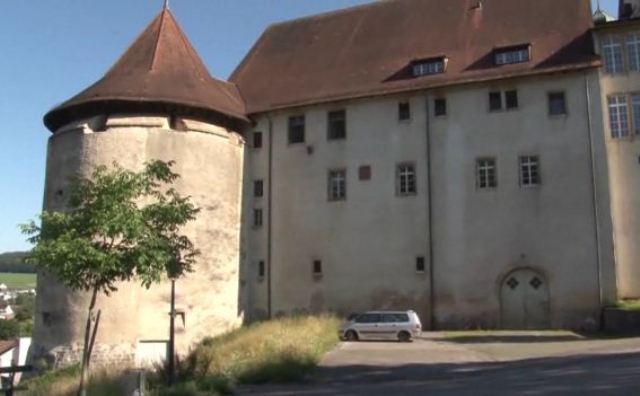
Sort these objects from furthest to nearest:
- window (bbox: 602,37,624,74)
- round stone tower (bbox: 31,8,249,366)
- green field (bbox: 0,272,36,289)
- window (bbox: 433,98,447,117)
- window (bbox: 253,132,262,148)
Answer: green field (bbox: 0,272,36,289), window (bbox: 253,132,262,148), window (bbox: 433,98,447,117), round stone tower (bbox: 31,8,249,366), window (bbox: 602,37,624,74)

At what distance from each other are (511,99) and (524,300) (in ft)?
26.7

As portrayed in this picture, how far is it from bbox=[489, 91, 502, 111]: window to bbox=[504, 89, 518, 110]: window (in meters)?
0.24

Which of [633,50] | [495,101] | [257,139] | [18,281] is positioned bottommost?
[18,281]

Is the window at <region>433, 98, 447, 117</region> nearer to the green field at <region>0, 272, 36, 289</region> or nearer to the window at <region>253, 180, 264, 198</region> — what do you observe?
the window at <region>253, 180, 264, 198</region>

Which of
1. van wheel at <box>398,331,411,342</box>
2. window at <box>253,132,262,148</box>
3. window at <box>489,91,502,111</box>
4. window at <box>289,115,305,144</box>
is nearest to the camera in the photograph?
van wheel at <box>398,331,411,342</box>

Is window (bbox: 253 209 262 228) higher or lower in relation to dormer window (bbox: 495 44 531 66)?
lower

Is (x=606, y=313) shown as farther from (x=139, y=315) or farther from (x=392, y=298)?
(x=139, y=315)

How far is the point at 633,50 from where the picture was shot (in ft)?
89.7

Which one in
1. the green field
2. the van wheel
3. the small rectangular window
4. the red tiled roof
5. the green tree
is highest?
the red tiled roof

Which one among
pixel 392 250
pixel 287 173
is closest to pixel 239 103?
pixel 287 173

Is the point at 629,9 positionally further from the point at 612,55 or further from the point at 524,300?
the point at 524,300

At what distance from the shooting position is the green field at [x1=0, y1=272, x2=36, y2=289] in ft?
317

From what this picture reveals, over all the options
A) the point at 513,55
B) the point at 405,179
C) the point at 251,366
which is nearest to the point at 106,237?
the point at 251,366

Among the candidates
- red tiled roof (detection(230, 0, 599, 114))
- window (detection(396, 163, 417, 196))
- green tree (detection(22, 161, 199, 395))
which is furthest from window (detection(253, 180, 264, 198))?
green tree (detection(22, 161, 199, 395))
